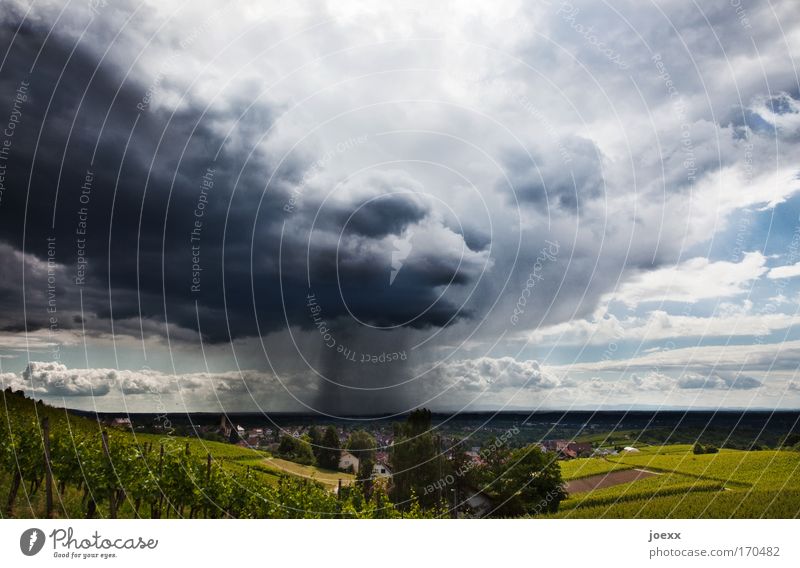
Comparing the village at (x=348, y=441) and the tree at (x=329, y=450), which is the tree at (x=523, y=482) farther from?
the tree at (x=329, y=450)

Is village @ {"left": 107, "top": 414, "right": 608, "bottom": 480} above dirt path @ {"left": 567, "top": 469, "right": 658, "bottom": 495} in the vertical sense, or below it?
above

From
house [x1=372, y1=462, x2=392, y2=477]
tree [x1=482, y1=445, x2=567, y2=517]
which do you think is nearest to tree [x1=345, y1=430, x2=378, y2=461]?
house [x1=372, y1=462, x2=392, y2=477]

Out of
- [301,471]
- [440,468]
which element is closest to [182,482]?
[301,471]

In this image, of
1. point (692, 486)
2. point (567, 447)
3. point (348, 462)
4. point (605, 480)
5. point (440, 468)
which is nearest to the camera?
point (440, 468)

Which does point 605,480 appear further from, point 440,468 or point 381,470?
point 381,470

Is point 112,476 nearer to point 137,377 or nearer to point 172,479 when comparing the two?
point 172,479

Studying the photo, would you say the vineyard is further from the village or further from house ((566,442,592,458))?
house ((566,442,592,458))
